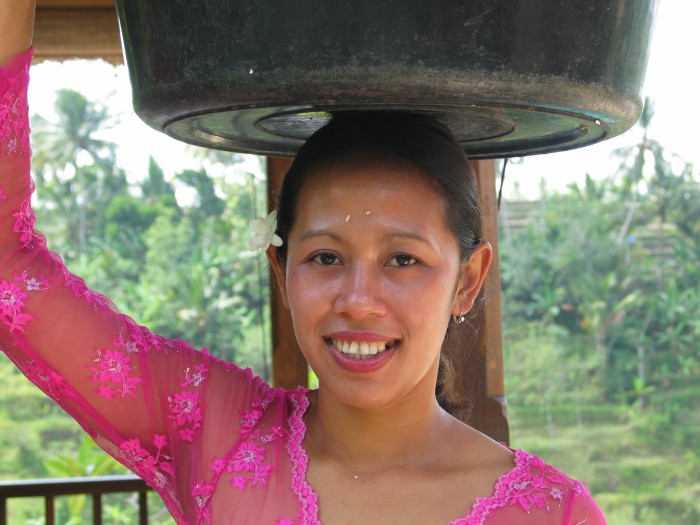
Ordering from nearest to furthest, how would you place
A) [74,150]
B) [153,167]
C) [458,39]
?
1. [458,39]
2. [153,167]
3. [74,150]

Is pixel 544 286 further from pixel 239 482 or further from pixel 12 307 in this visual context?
pixel 12 307

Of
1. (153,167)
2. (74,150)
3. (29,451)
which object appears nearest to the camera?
(29,451)

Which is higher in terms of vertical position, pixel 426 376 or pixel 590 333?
pixel 426 376

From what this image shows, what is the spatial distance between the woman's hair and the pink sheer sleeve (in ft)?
0.89

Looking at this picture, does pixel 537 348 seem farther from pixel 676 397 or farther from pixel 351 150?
pixel 351 150

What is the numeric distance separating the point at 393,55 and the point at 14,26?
56 cm

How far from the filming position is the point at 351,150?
1378 millimetres

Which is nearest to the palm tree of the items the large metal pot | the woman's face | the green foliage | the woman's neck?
the green foliage

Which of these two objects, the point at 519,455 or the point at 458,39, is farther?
the point at 519,455

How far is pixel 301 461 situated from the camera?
1.46m

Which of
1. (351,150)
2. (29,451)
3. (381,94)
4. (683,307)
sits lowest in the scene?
(29,451)

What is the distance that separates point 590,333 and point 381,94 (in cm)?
1612

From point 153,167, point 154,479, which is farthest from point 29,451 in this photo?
point 154,479

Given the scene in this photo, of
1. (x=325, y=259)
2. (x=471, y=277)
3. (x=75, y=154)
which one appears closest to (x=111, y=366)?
(x=325, y=259)
